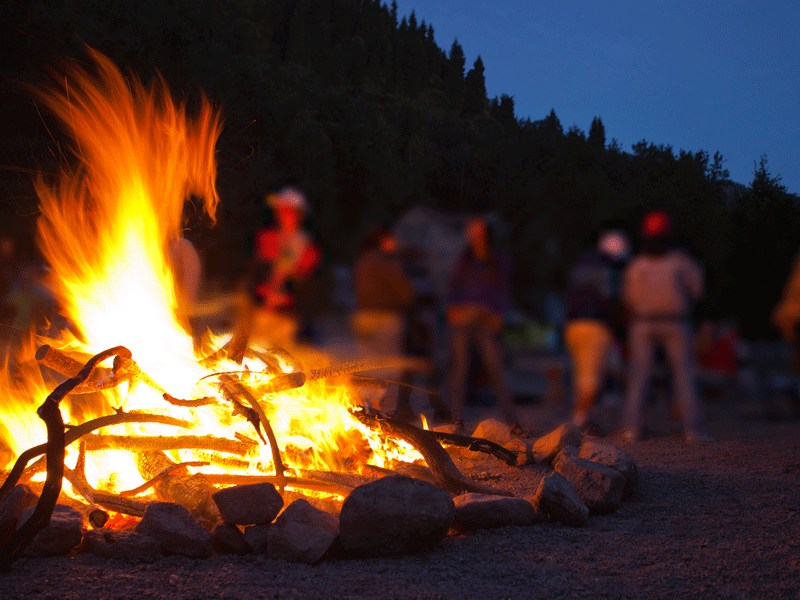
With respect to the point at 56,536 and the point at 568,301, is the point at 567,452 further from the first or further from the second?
the point at 568,301

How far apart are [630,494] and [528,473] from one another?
69 centimetres

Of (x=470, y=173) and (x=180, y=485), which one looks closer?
(x=470, y=173)

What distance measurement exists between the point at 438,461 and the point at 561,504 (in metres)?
0.70

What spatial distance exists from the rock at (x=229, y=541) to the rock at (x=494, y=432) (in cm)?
217

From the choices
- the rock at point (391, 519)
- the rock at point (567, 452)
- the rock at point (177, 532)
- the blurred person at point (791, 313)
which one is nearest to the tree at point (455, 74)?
the blurred person at point (791, 313)

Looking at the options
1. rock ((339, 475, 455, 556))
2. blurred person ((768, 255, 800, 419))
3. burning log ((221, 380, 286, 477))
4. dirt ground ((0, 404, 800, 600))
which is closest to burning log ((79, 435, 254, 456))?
burning log ((221, 380, 286, 477))

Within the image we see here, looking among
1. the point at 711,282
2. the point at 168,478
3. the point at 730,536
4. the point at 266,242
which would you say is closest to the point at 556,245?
the point at 711,282

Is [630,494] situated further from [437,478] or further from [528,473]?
[437,478]

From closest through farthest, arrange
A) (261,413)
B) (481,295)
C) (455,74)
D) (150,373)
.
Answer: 1. (481,295)
2. (455,74)
3. (261,413)
4. (150,373)

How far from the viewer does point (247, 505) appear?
2.68m

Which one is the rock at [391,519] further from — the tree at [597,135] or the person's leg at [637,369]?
the tree at [597,135]

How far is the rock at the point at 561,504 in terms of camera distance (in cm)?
293

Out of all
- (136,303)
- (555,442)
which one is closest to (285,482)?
(136,303)

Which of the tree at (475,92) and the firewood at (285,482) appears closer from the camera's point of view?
the tree at (475,92)
